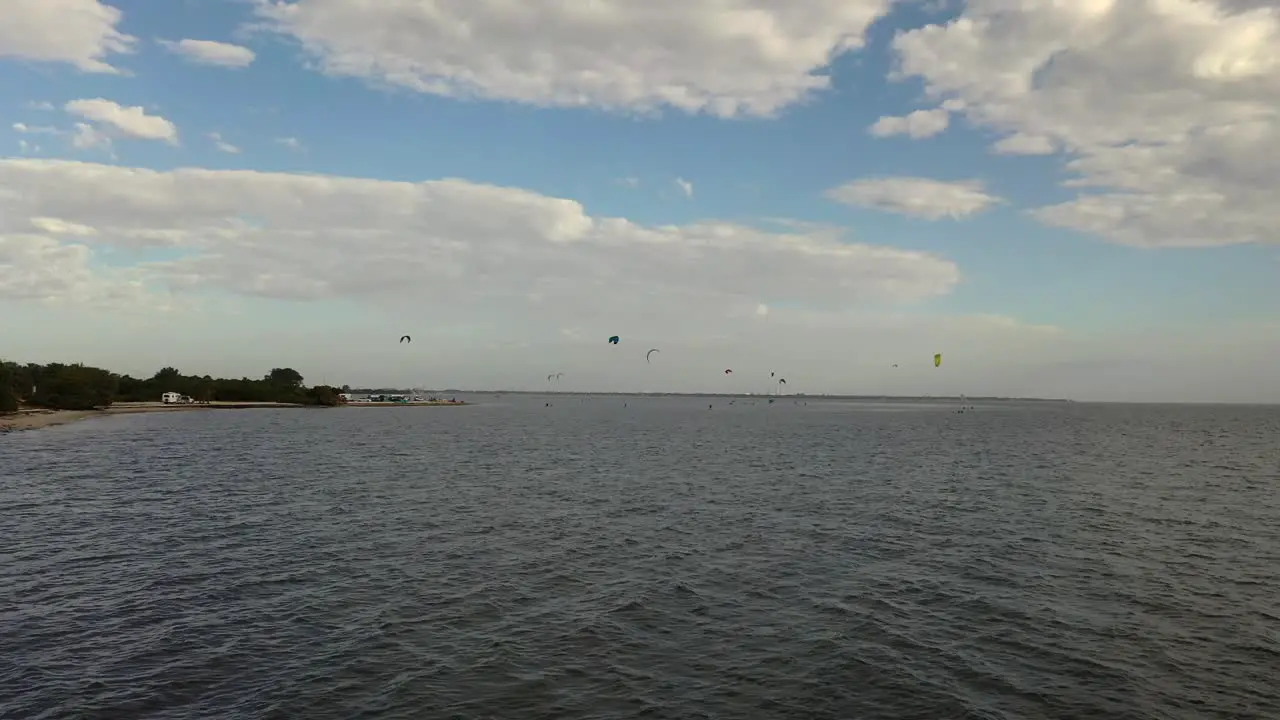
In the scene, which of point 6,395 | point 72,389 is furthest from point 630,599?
point 72,389

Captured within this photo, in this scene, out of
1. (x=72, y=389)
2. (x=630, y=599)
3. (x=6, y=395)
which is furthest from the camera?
(x=72, y=389)

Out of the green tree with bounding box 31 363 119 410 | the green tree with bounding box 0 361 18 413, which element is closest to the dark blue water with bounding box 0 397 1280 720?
the green tree with bounding box 0 361 18 413

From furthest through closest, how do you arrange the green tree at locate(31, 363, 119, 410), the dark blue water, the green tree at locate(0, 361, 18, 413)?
the green tree at locate(31, 363, 119, 410) < the green tree at locate(0, 361, 18, 413) < the dark blue water

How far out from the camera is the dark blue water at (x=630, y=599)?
19.8 m

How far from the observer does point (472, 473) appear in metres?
70.8

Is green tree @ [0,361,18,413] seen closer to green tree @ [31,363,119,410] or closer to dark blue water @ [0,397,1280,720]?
green tree @ [31,363,119,410]

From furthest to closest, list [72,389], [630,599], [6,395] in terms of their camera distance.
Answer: [72,389] < [6,395] < [630,599]

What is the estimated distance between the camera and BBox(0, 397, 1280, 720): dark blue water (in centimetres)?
1978

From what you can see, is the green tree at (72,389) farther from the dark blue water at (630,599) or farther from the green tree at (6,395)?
the dark blue water at (630,599)

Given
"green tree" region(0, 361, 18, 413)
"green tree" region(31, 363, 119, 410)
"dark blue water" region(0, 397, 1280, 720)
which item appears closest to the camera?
"dark blue water" region(0, 397, 1280, 720)

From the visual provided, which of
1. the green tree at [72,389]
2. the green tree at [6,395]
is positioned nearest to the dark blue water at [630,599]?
the green tree at [6,395]

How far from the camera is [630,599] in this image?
1115 inches

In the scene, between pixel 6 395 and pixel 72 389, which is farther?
pixel 72 389

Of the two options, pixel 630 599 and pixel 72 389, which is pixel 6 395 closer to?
pixel 72 389
